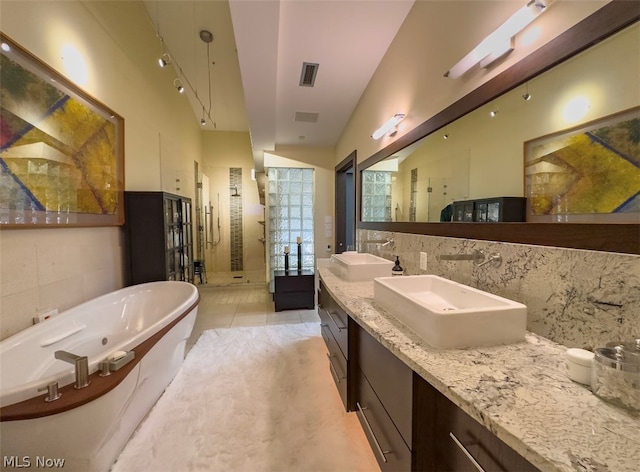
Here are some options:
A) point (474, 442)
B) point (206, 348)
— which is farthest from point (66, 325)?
point (474, 442)

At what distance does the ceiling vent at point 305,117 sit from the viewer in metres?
3.40

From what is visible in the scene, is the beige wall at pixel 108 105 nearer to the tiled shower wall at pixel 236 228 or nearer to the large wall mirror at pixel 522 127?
the tiled shower wall at pixel 236 228

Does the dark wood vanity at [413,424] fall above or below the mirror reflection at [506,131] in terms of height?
below

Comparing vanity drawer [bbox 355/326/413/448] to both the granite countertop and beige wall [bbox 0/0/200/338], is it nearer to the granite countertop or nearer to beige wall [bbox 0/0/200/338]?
the granite countertop

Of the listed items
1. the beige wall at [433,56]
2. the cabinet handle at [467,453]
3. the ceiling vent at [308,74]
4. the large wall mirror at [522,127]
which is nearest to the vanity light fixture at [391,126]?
the beige wall at [433,56]

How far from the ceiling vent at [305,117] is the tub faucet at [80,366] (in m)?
3.19

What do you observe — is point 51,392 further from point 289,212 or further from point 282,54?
point 289,212

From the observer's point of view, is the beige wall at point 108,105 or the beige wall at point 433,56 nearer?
the beige wall at point 433,56

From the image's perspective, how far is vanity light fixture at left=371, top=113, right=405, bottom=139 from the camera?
2.15 meters

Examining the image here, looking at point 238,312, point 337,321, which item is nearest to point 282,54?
point 337,321

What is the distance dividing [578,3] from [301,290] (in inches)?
145

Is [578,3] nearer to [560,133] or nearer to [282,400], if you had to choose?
[560,133]

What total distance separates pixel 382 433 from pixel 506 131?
154cm

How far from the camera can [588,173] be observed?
890 mm
